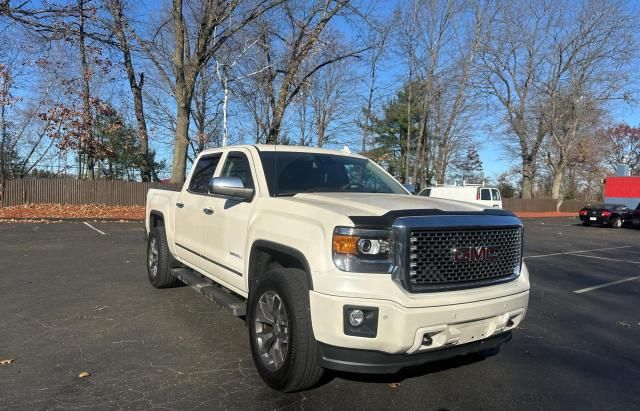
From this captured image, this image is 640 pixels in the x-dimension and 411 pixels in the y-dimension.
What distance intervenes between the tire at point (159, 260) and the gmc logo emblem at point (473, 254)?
423 cm

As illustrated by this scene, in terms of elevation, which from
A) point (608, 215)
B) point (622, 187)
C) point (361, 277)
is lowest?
point (608, 215)

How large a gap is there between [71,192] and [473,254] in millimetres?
22579

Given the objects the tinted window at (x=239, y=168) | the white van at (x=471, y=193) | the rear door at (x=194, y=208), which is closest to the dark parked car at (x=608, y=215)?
the white van at (x=471, y=193)

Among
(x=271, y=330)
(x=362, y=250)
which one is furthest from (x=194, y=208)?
(x=362, y=250)

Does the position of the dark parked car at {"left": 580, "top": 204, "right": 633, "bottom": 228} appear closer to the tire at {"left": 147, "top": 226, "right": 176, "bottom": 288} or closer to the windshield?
the windshield

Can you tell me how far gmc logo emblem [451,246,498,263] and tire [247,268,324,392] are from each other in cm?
106

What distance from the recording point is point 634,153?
224ft

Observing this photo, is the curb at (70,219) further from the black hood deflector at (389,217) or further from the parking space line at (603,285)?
the black hood deflector at (389,217)

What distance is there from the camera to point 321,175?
476 centimetres

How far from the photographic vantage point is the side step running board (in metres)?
4.10

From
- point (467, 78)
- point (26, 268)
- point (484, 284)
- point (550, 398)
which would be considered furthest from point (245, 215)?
point (467, 78)

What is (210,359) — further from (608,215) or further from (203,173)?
(608,215)

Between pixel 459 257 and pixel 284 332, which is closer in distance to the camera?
pixel 459 257

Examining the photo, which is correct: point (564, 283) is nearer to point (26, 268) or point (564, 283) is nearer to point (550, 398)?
point (550, 398)
